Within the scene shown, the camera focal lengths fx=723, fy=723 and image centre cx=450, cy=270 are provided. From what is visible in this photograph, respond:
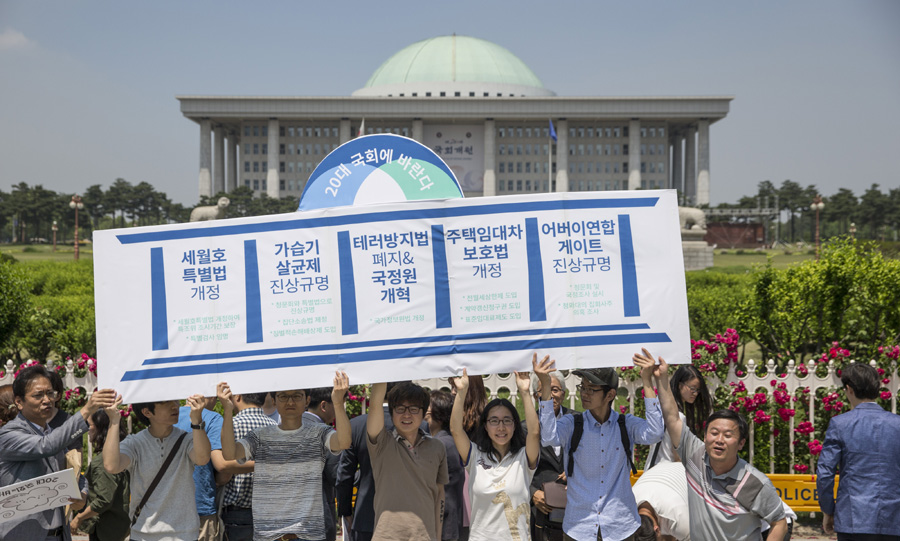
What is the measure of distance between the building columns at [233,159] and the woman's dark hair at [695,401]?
88.8m

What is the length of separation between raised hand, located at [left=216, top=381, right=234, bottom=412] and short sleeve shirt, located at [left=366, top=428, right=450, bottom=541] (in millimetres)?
758

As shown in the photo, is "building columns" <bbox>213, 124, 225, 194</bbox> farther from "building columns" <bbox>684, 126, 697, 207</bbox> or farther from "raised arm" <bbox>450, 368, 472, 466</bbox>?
"raised arm" <bbox>450, 368, 472, 466</bbox>

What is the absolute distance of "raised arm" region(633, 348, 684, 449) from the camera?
376 cm

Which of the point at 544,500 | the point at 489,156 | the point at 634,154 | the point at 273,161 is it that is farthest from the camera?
the point at 634,154

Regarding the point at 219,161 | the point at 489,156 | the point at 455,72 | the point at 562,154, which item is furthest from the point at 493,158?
the point at 219,161

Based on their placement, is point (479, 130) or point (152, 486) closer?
point (152, 486)

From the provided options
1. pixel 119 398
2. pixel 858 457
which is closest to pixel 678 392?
pixel 858 457

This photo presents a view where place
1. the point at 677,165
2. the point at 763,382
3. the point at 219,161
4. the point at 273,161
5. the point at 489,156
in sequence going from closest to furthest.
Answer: the point at 763,382 → the point at 489,156 → the point at 273,161 → the point at 219,161 → the point at 677,165

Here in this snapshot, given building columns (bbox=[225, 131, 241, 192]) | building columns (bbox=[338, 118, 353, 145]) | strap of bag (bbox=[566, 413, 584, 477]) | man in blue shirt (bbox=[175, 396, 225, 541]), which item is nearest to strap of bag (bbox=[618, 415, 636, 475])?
strap of bag (bbox=[566, 413, 584, 477])

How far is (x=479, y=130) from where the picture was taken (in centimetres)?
8450

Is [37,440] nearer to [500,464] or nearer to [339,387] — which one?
[339,387]

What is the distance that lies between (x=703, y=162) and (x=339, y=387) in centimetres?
8408

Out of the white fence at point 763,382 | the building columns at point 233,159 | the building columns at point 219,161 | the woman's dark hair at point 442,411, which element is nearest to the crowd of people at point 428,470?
the woman's dark hair at point 442,411

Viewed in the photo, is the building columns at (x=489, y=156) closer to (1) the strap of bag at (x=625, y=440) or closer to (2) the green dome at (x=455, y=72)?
(2) the green dome at (x=455, y=72)
